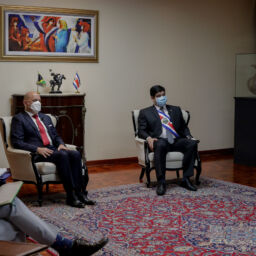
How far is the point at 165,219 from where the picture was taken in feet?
15.4

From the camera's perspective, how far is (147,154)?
6047mm

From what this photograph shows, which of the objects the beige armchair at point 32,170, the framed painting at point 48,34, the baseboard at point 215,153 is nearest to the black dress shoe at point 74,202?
the beige armchair at point 32,170

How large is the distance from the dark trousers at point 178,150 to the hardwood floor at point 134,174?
2.14 ft

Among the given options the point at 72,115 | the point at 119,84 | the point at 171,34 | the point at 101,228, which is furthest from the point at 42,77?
the point at 101,228

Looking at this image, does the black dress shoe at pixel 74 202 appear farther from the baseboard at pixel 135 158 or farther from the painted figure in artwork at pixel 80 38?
the painted figure in artwork at pixel 80 38

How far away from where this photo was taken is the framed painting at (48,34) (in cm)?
682

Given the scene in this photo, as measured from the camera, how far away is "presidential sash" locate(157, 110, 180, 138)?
20.5 ft

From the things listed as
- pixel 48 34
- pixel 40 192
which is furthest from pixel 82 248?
pixel 48 34

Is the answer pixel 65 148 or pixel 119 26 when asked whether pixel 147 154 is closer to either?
pixel 65 148

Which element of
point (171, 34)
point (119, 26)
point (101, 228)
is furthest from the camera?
point (171, 34)

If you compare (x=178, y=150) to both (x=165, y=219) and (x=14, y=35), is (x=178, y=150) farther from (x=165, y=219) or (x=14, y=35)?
(x=14, y=35)

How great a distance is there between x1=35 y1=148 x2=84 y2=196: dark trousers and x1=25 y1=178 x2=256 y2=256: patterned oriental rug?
251 millimetres

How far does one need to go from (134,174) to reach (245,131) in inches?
82.8

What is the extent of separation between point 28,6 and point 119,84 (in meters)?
1.87
